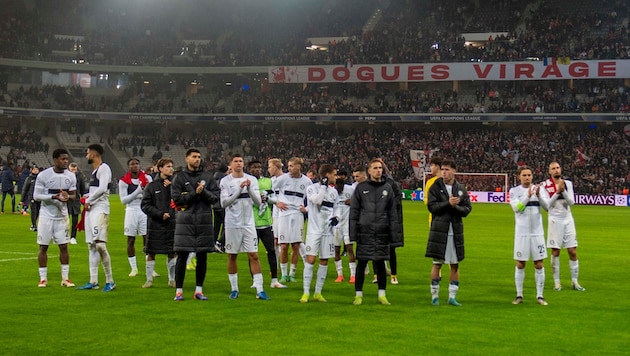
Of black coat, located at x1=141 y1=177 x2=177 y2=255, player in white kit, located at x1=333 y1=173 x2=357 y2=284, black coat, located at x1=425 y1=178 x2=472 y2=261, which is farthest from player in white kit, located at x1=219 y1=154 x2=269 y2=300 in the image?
player in white kit, located at x1=333 y1=173 x2=357 y2=284

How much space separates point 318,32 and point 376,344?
67.4m

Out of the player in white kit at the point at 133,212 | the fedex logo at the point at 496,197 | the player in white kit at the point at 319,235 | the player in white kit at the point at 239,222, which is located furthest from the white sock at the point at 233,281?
the fedex logo at the point at 496,197

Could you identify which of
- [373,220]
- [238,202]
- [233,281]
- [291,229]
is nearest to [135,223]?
[291,229]

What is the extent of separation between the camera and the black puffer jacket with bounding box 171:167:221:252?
527 inches

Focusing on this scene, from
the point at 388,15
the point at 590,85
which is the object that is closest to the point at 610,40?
the point at 590,85

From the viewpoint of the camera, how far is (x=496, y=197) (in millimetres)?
56969

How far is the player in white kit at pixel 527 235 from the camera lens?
548 inches

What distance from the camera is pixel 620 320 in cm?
1246

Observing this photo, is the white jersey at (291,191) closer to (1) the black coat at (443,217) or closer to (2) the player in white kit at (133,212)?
(2) the player in white kit at (133,212)

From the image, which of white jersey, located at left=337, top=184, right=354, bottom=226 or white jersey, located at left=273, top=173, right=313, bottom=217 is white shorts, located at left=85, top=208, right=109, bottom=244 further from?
white jersey, located at left=337, top=184, right=354, bottom=226

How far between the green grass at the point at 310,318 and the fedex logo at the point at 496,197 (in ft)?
125

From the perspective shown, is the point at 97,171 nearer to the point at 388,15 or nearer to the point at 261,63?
the point at 261,63

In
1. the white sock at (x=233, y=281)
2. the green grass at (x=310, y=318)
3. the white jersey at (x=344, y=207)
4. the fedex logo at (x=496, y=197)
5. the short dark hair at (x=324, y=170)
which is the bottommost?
the green grass at (x=310, y=318)

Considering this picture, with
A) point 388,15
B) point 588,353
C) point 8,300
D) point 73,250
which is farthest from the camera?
point 388,15
